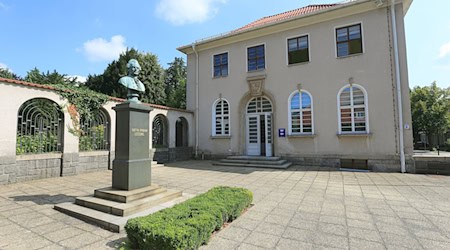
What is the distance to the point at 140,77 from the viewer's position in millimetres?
21156

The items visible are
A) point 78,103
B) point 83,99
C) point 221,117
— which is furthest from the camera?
point 221,117

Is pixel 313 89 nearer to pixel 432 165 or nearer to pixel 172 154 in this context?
pixel 432 165

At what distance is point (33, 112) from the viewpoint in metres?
7.15

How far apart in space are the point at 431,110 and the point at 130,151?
81.0 feet

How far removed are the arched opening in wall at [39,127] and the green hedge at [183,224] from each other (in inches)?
263

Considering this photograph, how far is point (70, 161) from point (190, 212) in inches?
269

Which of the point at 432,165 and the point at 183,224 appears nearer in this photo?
the point at 183,224

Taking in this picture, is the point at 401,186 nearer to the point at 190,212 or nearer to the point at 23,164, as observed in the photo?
the point at 190,212

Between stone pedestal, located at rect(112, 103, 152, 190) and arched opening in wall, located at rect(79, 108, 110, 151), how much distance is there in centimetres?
479

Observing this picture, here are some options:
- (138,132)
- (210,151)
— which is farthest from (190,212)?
(210,151)

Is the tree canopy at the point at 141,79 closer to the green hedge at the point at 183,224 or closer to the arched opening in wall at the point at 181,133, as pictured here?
the arched opening in wall at the point at 181,133

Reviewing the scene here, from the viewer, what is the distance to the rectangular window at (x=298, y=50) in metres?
11.0

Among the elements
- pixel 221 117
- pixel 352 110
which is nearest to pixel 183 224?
pixel 352 110

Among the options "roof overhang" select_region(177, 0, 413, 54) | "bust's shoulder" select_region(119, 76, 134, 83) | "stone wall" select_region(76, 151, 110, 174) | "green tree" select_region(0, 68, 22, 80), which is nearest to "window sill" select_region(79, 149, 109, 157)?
"stone wall" select_region(76, 151, 110, 174)
